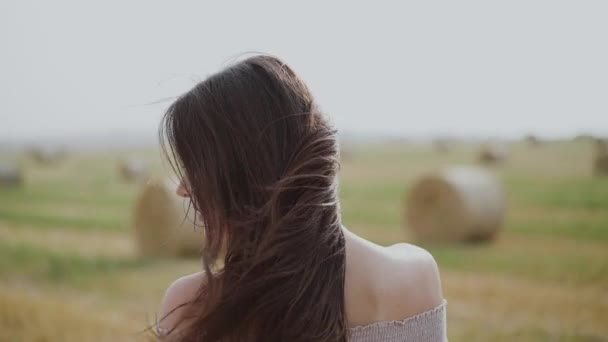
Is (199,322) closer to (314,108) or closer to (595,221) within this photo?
(314,108)

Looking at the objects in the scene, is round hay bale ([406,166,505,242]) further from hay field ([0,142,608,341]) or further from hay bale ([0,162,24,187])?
hay bale ([0,162,24,187])

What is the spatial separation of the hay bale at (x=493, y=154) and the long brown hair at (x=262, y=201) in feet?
34.7

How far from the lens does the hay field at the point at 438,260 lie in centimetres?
470

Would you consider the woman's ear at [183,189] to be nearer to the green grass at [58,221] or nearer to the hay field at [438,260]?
the hay field at [438,260]

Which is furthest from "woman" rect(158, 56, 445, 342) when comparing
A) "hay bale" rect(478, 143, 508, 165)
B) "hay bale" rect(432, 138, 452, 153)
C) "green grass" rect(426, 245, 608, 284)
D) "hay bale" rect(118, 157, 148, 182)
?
"hay bale" rect(118, 157, 148, 182)

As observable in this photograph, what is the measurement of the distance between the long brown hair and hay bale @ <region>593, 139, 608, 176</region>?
6.62 metres

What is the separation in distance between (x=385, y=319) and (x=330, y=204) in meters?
0.30

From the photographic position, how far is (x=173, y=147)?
1.52m

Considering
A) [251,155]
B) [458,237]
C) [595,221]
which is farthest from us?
[458,237]

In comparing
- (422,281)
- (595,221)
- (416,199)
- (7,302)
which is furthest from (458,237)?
(422,281)

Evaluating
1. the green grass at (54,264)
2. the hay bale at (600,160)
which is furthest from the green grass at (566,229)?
the green grass at (54,264)

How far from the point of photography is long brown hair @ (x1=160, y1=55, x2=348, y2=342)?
1437 mm

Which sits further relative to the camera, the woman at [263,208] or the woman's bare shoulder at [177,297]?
the woman's bare shoulder at [177,297]

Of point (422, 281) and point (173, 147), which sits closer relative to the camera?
point (173, 147)
